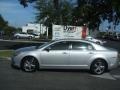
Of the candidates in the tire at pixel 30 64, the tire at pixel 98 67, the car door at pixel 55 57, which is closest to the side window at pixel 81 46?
the car door at pixel 55 57

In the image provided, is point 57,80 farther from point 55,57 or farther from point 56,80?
point 55,57

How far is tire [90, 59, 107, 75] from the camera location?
16344mm

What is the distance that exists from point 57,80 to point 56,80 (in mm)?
39

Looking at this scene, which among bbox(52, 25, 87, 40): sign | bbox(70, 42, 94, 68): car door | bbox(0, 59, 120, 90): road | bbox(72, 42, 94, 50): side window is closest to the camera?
bbox(0, 59, 120, 90): road

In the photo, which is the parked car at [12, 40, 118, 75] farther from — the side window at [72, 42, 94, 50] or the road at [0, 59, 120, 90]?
the road at [0, 59, 120, 90]

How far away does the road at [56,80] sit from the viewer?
12.4 m

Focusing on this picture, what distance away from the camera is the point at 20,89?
11727mm

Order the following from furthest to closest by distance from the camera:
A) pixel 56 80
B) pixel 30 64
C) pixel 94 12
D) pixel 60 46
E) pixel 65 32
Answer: pixel 94 12 → pixel 65 32 → pixel 60 46 → pixel 30 64 → pixel 56 80

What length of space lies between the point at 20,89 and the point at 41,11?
218 feet

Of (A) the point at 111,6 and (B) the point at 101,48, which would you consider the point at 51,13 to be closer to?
(A) the point at 111,6

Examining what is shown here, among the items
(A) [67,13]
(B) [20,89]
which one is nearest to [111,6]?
(B) [20,89]

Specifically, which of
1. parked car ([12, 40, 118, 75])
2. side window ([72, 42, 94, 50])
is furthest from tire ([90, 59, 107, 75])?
side window ([72, 42, 94, 50])

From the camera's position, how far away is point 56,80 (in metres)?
14.1

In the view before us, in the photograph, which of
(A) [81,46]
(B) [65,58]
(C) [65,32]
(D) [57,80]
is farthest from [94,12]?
(D) [57,80]
